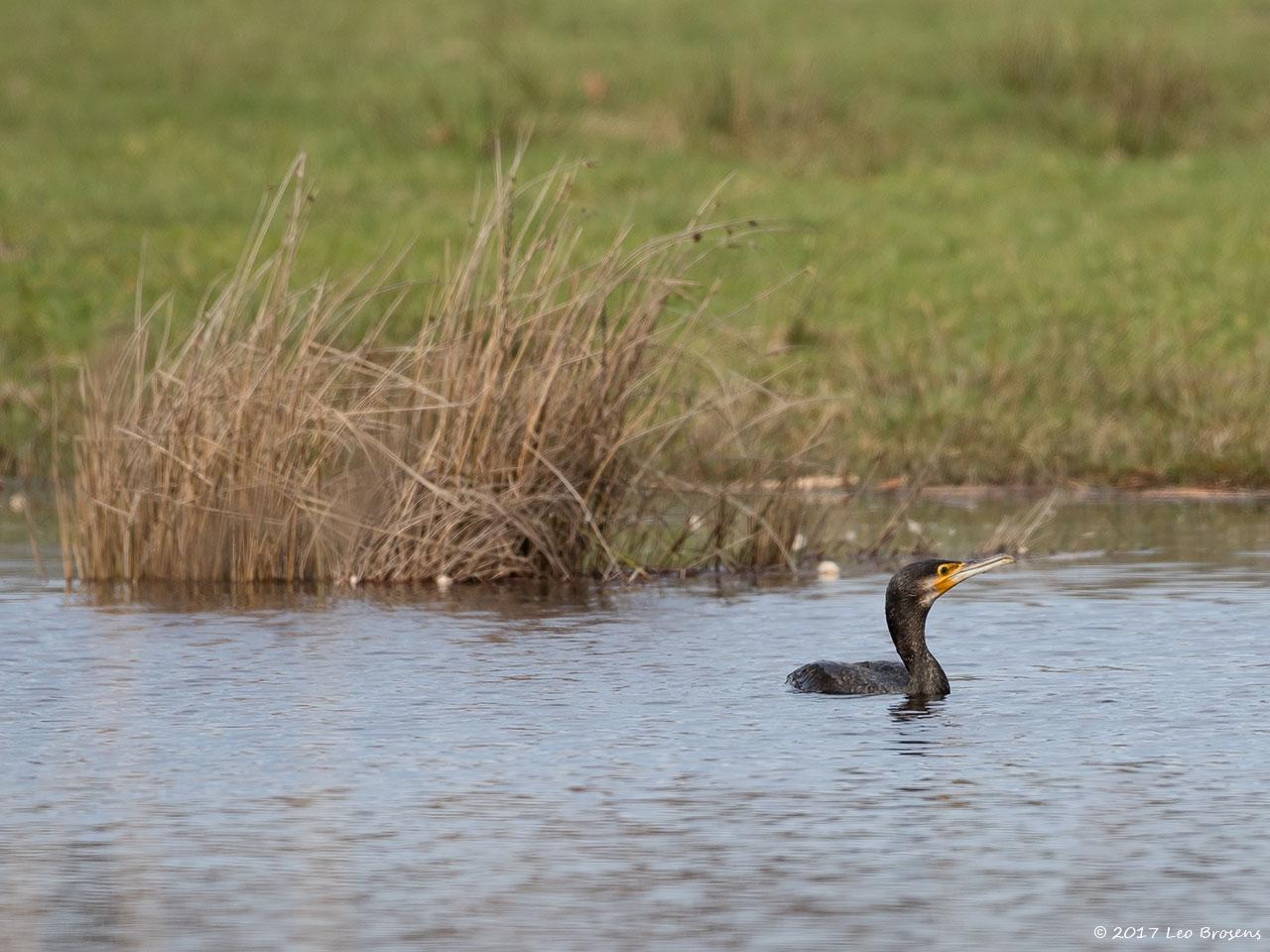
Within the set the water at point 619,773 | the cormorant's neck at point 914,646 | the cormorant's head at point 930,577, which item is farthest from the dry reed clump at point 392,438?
the cormorant's neck at point 914,646

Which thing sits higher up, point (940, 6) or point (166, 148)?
point (940, 6)

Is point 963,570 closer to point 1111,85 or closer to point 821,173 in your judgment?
point 821,173

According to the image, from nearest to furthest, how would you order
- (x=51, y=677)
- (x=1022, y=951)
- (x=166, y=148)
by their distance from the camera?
(x=1022, y=951) < (x=51, y=677) < (x=166, y=148)

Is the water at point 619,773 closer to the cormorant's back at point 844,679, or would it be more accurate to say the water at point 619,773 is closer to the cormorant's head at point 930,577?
the cormorant's back at point 844,679

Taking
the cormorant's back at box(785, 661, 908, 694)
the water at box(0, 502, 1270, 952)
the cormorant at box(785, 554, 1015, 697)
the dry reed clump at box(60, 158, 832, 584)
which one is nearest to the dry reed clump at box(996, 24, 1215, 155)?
the dry reed clump at box(60, 158, 832, 584)

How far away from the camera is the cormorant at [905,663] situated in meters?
9.20

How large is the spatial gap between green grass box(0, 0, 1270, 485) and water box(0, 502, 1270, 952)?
232 centimetres

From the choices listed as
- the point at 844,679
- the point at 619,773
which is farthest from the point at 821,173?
the point at 619,773

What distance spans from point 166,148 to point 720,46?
25.6ft

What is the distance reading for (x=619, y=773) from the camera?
25.5 feet

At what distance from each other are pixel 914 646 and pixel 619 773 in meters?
1.87

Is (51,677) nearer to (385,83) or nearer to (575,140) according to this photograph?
(575,140)

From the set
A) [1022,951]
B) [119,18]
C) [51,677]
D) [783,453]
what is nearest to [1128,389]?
[783,453]

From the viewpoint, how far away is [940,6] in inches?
1339
